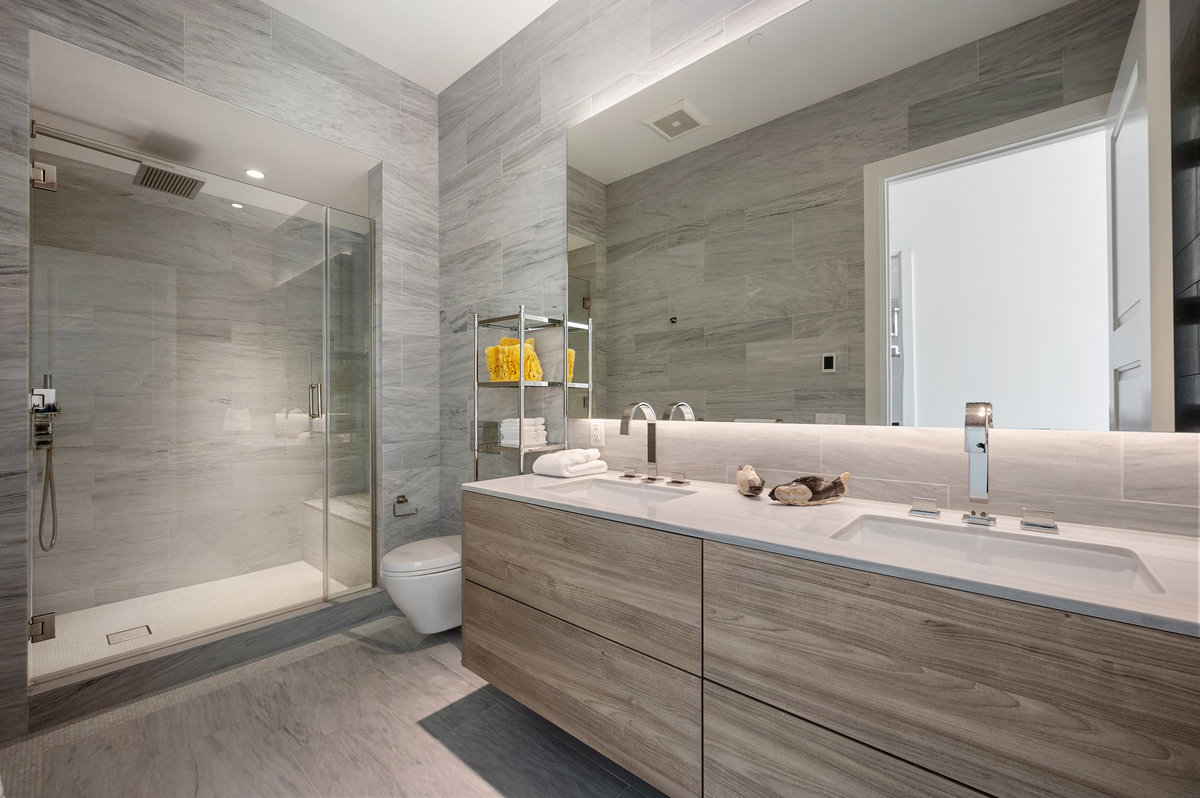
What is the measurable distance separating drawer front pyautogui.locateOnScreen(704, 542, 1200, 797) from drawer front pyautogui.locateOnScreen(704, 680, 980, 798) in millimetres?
25

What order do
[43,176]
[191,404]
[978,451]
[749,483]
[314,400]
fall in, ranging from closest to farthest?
1. [978,451]
2. [749,483]
3. [43,176]
4. [191,404]
5. [314,400]

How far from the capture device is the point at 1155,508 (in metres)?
1.06

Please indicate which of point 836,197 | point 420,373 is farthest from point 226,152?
point 836,197

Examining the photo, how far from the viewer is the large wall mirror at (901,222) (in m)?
1.10

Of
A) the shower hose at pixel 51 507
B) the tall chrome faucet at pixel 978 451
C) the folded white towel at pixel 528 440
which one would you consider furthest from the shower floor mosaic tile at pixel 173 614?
the tall chrome faucet at pixel 978 451

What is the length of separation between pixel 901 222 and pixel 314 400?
2585 millimetres

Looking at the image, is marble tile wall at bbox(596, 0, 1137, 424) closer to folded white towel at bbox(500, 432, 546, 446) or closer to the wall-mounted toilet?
folded white towel at bbox(500, 432, 546, 446)

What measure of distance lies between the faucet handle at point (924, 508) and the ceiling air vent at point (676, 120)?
135cm

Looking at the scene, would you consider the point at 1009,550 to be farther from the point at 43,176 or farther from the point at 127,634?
the point at 43,176

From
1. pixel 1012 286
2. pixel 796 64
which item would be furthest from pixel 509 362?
pixel 1012 286

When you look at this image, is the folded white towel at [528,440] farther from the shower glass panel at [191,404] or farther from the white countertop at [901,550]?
the shower glass panel at [191,404]

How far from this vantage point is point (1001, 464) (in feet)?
4.03

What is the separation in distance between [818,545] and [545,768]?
111cm

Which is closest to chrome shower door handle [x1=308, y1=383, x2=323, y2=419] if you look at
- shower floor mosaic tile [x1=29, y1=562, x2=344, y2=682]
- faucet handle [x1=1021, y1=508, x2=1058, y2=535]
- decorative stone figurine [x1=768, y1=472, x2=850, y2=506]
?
shower floor mosaic tile [x1=29, y1=562, x2=344, y2=682]
